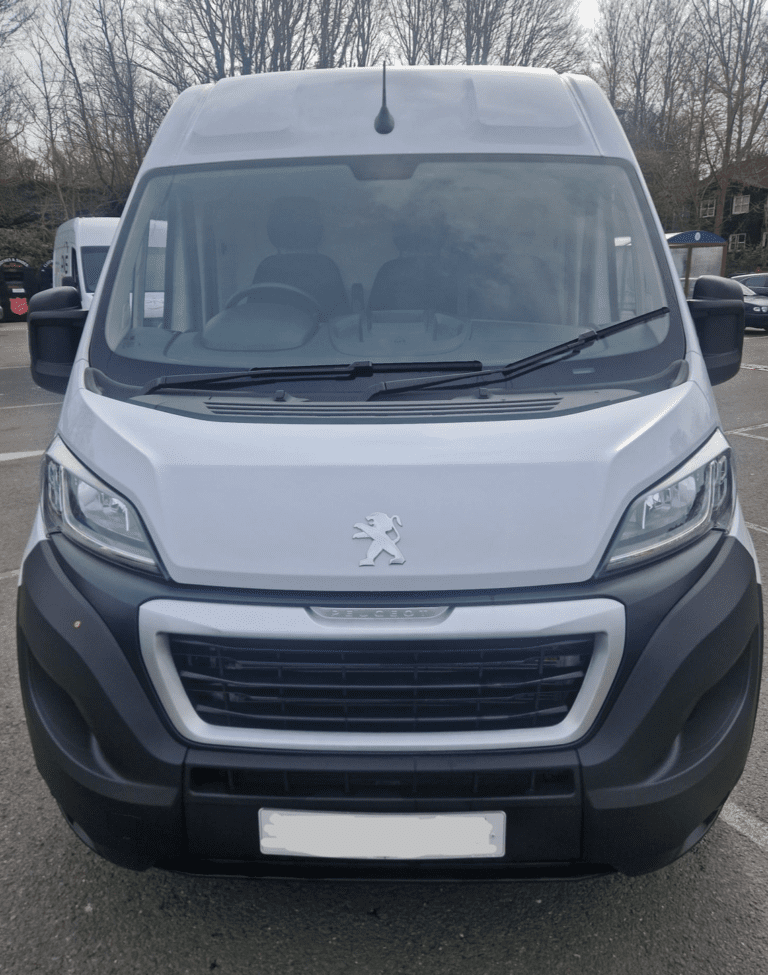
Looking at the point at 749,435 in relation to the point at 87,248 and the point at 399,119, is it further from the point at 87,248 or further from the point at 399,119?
the point at 87,248

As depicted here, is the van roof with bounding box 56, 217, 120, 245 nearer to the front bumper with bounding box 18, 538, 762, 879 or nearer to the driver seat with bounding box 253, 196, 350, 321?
the driver seat with bounding box 253, 196, 350, 321

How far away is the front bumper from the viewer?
2016 mm

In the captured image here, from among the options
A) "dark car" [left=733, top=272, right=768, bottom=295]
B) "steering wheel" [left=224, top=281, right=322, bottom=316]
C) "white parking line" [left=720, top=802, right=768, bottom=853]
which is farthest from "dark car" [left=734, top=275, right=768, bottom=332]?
"steering wheel" [left=224, top=281, right=322, bottom=316]

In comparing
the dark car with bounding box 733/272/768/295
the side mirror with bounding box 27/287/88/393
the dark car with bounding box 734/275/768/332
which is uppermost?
the side mirror with bounding box 27/287/88/393

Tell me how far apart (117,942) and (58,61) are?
45.3 metres

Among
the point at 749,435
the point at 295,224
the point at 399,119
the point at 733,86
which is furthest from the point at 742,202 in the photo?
the point at 295,224

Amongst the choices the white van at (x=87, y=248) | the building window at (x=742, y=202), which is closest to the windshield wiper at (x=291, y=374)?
the white van at (x=87, y=248)

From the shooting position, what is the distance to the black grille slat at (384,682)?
200 cm

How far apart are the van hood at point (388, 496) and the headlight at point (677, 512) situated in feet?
0.11

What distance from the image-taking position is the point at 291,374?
2555mm

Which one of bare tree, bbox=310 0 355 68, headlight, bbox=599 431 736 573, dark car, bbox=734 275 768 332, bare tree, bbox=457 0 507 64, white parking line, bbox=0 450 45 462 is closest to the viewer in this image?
headlight, bbox=599 431 736 573

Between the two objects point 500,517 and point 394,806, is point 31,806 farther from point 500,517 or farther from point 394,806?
point 500,517

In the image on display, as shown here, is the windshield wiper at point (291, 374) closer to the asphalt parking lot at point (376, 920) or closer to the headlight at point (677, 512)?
the headlight at point (677, 512)

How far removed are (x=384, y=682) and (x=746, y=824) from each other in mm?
1541
